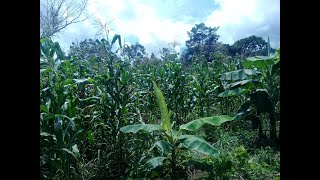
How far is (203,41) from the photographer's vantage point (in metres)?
5.15

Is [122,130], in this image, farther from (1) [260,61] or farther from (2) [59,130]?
(1) [260,61]

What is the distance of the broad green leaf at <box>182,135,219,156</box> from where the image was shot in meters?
1.76

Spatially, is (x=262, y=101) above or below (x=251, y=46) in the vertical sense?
below

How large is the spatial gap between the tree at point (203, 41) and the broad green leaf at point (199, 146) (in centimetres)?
302

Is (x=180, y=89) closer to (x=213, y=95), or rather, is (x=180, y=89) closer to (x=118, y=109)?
(x=213, y=95)

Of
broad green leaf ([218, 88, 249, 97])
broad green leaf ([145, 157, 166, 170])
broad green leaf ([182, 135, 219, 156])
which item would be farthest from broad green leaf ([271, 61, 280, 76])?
broad green leaf ([145, 157, 166, 170])

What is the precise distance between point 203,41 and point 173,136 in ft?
11.1

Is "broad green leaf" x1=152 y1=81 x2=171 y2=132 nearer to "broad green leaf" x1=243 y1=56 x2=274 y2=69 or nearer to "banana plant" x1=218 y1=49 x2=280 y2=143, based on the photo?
"banana plant" x1=218 y1=49 x2=280 y2=143

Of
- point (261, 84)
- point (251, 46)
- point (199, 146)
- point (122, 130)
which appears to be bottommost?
point (199, 146)

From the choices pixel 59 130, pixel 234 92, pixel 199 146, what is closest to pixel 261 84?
pixel 234 92

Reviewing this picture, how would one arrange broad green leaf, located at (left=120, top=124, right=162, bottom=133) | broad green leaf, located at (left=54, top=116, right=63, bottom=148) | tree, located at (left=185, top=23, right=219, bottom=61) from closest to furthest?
broad green leaf, located at (left=54, top=116, right=63, bottom=148) → broad green leaf, located at (left=120, top=124, right=162, bottom=133) → tree, located at (left=185, top=23, right=219, bottom=61)

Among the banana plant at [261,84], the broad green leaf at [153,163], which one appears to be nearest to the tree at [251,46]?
the banana plant at [261,84]
